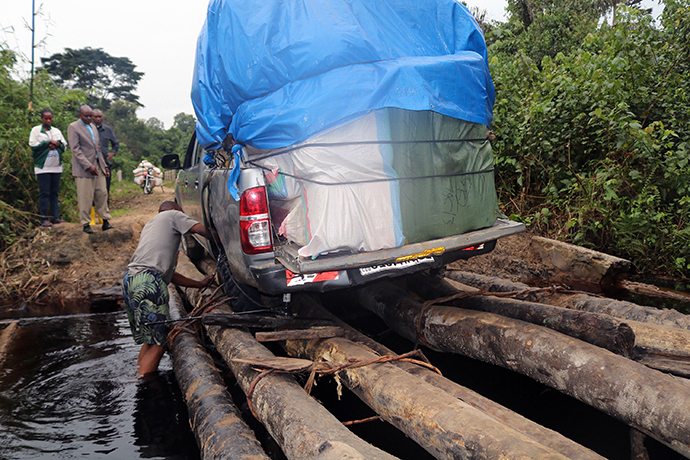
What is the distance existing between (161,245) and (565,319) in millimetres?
3222

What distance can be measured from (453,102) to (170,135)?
31824 mm

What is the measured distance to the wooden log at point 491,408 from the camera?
1771 mm

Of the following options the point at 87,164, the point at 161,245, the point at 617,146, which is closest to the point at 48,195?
the point at 87,164

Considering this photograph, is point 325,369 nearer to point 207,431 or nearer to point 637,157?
point 207,431

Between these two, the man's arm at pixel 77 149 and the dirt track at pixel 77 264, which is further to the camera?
the man's arm at pixel 77 149

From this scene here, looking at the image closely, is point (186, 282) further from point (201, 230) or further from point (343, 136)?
point (343, 136)

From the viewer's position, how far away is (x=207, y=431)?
228 cm

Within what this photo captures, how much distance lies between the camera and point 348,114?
8.58 ft

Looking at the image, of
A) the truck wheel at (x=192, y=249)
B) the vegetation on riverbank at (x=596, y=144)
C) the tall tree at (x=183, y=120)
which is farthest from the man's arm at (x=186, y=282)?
the tall tree at (x=183, y=120)

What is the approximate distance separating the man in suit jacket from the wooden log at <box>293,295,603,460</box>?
16.6 feet

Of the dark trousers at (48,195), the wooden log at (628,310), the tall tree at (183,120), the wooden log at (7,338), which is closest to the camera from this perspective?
the wooden log at (628,310)

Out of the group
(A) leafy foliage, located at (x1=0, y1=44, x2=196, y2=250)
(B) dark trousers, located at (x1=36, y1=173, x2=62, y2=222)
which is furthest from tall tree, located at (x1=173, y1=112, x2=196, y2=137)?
(B) dark trousers, located at (x1=36, y1=173, x2=62, y2=222)

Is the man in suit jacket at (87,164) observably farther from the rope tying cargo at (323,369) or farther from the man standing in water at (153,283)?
the rope tying cargo at (323,369)

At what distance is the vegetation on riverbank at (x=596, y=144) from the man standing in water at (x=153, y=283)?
4.18m
